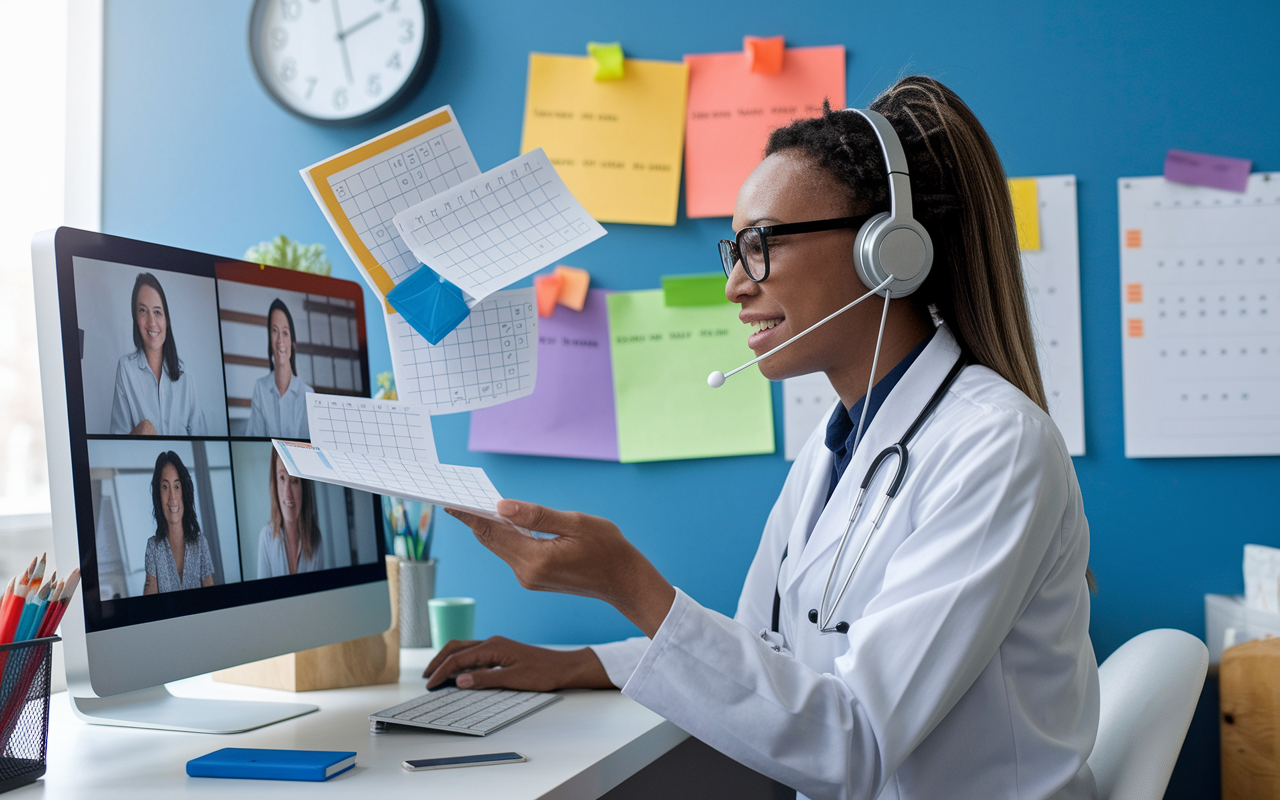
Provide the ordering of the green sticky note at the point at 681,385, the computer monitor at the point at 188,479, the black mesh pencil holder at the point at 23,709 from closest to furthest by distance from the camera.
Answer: the black mesh pencil holder at the point at 23,709, the computer monitor at the point at 188,479, the green sticky note at the point at 681,385

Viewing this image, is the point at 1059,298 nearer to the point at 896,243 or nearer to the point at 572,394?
the point at 896,243

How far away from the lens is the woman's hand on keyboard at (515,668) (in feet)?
3.57

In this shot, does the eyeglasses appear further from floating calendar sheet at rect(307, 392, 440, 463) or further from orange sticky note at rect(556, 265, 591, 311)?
orange sticky note at rect(556, 265, 591, 311)

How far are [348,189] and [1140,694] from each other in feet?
3.12

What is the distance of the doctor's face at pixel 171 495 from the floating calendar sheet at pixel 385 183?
27 cm

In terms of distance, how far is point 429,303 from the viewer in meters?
1.02

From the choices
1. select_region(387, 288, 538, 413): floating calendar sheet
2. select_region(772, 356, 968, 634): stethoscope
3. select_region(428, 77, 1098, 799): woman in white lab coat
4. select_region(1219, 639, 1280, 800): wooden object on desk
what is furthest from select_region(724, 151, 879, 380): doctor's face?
select_region(1219, 639, 1280, 800): wooden object on desk

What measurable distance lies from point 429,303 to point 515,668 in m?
0.44

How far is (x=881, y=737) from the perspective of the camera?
754 millimetres

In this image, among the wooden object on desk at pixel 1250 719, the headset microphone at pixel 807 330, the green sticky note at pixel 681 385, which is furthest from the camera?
the green sticky note at pixel 681 385

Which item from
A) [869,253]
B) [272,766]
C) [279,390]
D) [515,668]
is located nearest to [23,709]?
[272,766]

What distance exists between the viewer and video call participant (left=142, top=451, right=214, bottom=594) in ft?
2.83

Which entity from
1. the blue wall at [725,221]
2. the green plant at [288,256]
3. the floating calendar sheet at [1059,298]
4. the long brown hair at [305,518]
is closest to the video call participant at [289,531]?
the long brown hair at [305,518]

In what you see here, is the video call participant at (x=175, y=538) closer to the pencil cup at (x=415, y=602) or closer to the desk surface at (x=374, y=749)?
the desk surface at (x=374, y=749)
